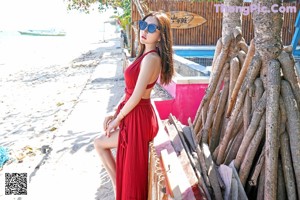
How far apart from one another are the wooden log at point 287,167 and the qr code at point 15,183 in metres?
2.90

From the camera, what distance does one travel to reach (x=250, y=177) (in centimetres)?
261

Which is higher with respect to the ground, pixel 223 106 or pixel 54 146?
pixel 223 106

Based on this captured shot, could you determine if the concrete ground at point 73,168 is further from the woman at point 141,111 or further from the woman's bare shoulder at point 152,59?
the woman's bare shoulder at point 152,59

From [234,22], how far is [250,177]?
1.70 metres

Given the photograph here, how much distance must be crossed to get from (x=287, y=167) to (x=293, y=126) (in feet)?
0.86

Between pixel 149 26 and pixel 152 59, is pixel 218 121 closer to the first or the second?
pixel 152 59

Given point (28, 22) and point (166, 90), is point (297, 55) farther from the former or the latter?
point (28, 22)

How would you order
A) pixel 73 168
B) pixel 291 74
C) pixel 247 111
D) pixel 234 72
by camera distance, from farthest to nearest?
pixel 73 168, pixel 234 72, pixel 247 111, pixel 291 74

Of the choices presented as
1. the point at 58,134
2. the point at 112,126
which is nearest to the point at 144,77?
the point at 112,126

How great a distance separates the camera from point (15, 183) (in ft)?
14.8

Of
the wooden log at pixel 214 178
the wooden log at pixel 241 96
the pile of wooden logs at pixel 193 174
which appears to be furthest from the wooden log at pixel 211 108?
the wooden log at pixel 214 178

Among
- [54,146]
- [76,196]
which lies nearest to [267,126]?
[76,196]

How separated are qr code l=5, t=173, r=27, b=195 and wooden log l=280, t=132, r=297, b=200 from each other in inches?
114

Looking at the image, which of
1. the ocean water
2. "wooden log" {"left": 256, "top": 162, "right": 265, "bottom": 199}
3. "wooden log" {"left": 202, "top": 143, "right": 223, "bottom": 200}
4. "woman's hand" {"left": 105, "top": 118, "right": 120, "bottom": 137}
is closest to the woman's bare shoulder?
"woman's hand" {"left": 105, "top": 118, "right": 120, "bottom": 137}
